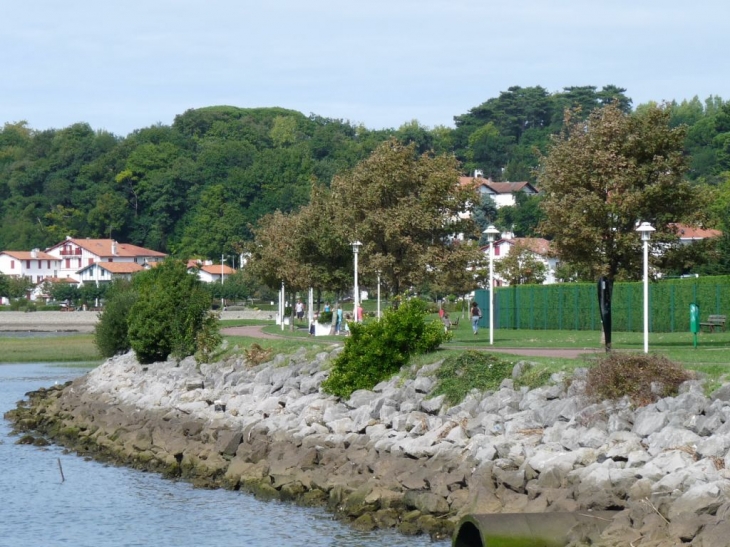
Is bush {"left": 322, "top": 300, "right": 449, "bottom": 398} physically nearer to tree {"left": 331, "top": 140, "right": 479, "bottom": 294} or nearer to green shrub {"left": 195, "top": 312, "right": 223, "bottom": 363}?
green shrub {"left": 195, "top": 312, "right": 223, "bottom": 363}

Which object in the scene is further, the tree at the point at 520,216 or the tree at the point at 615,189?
the tree at the point at 520,216

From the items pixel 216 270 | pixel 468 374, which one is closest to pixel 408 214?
pixel 468 374

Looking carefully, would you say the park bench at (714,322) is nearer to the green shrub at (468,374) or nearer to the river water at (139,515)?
the green shrub at (468,374)

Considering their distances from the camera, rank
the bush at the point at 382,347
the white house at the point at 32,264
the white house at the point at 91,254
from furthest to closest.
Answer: the white house at the point at 32,264, the white house at the point at 91,254, the bush at the point at 382,347

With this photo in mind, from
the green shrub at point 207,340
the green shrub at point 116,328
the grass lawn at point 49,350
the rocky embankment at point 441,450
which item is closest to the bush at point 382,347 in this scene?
the rocky embankment at point 441,450

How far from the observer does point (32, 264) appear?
162250 millimetres

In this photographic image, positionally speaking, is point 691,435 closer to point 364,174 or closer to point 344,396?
point 344,396

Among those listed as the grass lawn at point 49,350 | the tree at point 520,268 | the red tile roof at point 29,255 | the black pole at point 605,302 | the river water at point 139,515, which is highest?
the red tile roof at point 29,255

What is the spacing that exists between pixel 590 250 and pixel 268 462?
12781 millimetres

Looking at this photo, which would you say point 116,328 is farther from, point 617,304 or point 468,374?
point 468,374

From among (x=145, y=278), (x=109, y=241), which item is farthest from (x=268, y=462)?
(x=109, y=241)

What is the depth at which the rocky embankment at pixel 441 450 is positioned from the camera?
651 inches

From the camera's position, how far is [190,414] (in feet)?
103

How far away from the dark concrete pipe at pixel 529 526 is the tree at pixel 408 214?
2282cm
